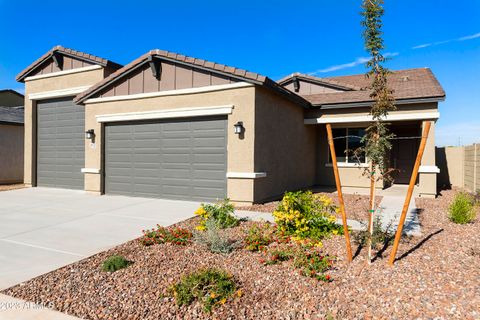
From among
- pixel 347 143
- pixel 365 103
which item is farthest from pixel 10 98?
pixel 365 103

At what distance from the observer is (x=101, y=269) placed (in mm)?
4250

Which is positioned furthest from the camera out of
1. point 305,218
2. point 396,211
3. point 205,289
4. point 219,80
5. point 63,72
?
point 63,72

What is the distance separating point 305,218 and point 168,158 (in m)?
5.72

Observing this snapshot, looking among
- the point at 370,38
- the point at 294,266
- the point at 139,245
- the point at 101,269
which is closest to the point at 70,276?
the point at 101,269

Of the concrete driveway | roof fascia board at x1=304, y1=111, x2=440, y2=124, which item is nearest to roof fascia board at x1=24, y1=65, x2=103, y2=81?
the concrete driveway

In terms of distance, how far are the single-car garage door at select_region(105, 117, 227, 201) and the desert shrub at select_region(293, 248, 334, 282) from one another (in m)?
4.83

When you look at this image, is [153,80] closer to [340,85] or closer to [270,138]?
[270,138]

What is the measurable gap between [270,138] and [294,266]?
5719 mm

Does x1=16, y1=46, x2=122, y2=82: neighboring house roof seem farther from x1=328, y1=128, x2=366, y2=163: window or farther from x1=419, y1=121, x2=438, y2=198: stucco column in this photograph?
x1=419, y1=121, x2=438, y2=198: stucco column

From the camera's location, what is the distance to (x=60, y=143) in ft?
43.2

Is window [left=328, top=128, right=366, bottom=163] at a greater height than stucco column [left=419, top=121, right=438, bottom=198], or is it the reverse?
window [left=328, top=128, right=366, bottom=163]

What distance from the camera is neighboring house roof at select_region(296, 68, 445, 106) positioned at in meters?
10.5

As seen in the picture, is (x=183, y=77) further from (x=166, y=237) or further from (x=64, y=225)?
(x=166, y=237)

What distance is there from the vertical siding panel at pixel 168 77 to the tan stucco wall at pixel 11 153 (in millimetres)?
10874
